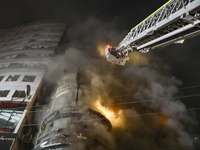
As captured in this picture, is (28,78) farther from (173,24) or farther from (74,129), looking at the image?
(173,24)

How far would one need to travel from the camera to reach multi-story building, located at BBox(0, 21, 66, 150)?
14.3 m

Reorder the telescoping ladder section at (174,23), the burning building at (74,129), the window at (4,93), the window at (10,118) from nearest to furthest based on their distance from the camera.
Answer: the telescoping ladder section at (174,23) < the burning building at (74,129) < the window at (10,118) < the window at (4,93)

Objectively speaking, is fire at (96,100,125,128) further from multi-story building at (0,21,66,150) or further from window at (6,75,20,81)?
window at (6,75,20,81)

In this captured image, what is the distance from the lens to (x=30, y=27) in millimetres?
32031

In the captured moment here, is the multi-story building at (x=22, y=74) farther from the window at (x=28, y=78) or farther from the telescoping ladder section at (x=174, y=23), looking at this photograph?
the telescoping ladder section at (x=174, y=23)

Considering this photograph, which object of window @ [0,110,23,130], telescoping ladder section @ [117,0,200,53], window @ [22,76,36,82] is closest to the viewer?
telescoping ladder section @ [117,0,200,53]

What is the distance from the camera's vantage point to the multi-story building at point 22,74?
14.3 metres

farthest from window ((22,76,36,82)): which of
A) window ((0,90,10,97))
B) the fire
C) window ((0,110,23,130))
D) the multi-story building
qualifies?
the fire

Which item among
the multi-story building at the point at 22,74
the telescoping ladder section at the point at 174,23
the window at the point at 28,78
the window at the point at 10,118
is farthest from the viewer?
the window at the point at 28,78

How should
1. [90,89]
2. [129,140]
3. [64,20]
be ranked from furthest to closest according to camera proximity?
1. [64,20]
2. [129,140]
3. [90,89]

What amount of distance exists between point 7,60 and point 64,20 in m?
20.7

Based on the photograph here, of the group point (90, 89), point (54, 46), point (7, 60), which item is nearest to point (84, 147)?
point (90, 89)

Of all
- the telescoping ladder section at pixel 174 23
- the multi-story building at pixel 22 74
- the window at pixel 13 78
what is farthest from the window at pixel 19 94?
the telescoping ladder section at pixel 174 23

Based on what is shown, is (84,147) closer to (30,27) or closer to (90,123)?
(90,123)
